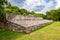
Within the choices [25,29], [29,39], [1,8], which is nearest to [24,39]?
[29,39]

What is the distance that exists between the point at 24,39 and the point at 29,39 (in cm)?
64

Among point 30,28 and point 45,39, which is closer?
point 45,39

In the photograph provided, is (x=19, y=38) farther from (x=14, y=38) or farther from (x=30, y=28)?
(x=30, y=28)

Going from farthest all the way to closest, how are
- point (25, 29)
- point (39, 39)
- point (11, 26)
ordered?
1. point (11, 26)
2. point (25, 29)
3. point (39, 39)

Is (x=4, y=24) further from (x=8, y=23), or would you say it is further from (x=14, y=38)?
(x=14, y=38)

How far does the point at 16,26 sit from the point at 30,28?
2343 mm

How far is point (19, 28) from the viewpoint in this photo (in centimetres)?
3108

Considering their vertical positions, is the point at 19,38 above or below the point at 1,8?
below

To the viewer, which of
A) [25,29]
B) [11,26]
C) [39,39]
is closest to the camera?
[39,39]

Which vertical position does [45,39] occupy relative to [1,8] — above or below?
below

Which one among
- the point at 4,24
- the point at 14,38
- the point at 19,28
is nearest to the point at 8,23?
the point at 4,24

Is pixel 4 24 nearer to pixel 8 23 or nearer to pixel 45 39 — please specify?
pixel 8 23

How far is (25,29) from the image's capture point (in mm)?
30375

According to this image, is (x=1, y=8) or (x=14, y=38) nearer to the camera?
(x=14, y=38)
